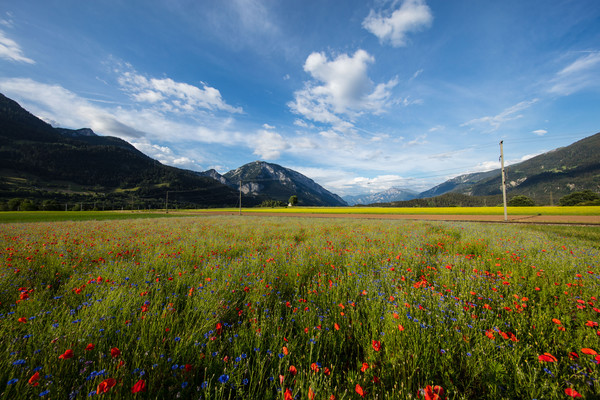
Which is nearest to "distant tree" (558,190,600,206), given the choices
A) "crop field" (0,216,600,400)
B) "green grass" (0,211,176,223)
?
"crop field" (0,216,600,400)

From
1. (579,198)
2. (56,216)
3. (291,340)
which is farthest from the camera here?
(579,198)

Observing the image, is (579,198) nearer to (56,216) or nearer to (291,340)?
(291,340)

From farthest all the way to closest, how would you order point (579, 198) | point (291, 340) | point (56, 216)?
point (579, 198)
point (56, 216)
point (291, 340)

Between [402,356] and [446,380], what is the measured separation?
1.28 feet

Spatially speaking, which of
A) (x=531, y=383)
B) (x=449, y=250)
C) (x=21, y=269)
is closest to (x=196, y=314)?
(x=531, y=383)

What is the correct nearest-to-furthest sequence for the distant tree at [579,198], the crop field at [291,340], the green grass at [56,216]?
the crop field at [291,340] → the green grass at [56,216] → the distant tree at [579,198]

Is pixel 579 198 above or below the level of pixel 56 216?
above

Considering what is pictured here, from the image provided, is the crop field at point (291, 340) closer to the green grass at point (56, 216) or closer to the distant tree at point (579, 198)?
the green grass at point (56, 216)

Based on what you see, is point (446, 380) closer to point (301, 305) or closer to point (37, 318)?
point (301, 305)

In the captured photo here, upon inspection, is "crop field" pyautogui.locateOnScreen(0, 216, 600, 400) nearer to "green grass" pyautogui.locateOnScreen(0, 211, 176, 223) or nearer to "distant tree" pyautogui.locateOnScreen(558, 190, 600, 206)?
"green grass" pyautogui.locateOnScreen(0, 211, 176, 223)

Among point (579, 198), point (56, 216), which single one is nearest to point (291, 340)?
point (56, 216)

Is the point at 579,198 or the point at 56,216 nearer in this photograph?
the point at 56,216

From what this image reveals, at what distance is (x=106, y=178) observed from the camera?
187 metres

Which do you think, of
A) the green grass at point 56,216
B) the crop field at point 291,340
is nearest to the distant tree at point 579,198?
the crop field at point 291,340
